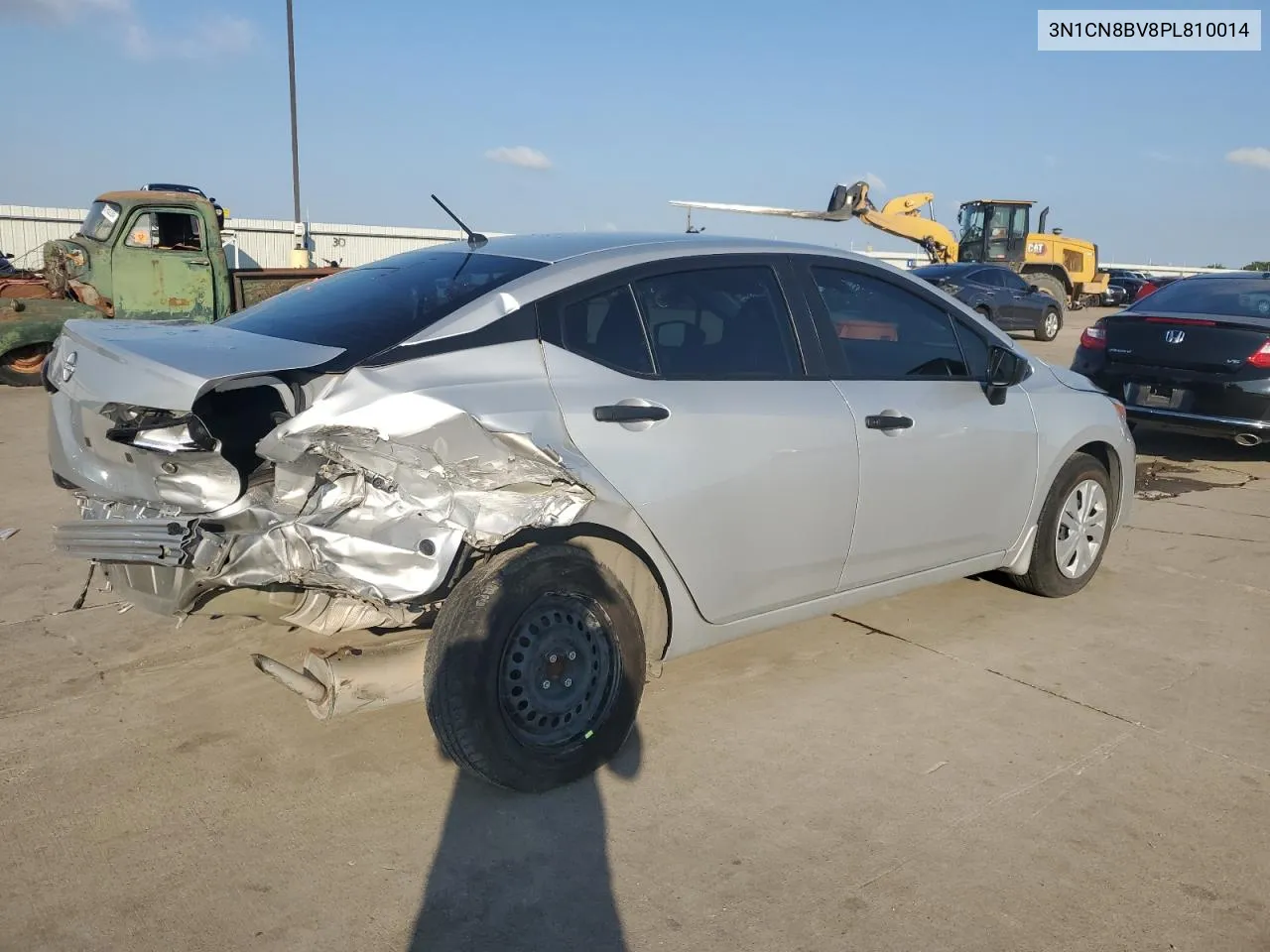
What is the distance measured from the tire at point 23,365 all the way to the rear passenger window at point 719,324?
35.2 ft

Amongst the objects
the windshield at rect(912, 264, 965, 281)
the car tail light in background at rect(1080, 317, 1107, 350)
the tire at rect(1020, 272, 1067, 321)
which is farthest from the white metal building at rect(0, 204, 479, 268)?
the car tail light in background at rect(1080, 317, 1107, 350)

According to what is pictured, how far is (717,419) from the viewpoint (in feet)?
12.1

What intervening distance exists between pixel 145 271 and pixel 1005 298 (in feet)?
53.8

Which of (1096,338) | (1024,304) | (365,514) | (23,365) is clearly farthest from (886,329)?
(1024,304)

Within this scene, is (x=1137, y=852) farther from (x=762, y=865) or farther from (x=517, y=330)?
(x=517, y=330)

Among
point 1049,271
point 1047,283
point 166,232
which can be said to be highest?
point 1049,271

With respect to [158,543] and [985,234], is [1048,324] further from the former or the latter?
[158,543]

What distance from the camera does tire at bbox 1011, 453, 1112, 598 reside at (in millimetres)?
5094

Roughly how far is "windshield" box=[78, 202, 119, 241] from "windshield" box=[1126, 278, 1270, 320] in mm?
11180

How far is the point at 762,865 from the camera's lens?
302 centimetres

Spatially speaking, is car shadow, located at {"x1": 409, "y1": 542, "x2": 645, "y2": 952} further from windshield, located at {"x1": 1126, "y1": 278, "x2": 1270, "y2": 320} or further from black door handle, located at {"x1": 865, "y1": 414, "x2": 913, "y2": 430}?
windshield, located at {"x1": 1126, "y1": 278, "x2": 1270, "y2": 320}

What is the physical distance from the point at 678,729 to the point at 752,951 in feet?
4.00

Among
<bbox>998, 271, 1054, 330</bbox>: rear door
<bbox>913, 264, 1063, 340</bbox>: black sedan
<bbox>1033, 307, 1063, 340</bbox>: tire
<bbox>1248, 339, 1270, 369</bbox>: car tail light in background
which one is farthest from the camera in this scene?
<bbox>1033, 307, 1063, 340</bbox>: tire

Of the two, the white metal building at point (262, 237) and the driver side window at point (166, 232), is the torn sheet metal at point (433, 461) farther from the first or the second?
the white metal building at point (262, 237)
